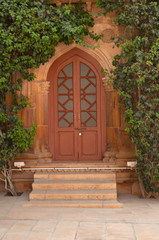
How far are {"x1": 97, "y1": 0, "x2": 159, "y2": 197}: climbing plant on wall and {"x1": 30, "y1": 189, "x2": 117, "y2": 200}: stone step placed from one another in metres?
0.75

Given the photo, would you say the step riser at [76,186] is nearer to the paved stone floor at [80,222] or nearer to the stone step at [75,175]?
the stone step at [75,175]

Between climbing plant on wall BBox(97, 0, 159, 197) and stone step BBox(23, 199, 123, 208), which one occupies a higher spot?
climbing plant on wall BBox(97, 0, 159, 197)

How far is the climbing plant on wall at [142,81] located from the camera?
627 centimetres

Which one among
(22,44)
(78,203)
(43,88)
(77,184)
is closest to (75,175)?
(77,184)

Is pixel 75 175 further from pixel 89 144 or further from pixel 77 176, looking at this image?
pixel 89 144

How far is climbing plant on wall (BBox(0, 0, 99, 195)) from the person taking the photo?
635cm

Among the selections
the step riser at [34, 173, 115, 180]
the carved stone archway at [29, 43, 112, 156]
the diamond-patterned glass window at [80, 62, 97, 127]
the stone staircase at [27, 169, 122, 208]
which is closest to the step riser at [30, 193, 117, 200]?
the stone staircase at [27, 169, 122, 208]

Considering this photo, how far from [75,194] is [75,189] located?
22cm

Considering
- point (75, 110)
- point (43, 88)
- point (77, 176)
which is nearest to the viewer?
point (77, 176)

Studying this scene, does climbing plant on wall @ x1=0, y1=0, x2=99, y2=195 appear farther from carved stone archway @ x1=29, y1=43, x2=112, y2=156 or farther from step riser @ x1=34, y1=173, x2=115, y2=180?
step riser @ x1=34, y1=173, x2=115, y2=180

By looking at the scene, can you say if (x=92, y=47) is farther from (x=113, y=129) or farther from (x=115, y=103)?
(x=113, y=129)

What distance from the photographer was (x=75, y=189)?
6.50m

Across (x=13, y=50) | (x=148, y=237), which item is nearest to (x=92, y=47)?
(x=13, y=50)

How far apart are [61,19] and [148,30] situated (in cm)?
178
